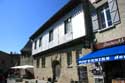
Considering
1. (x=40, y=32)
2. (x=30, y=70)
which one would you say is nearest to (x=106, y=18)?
(x=40, y=32)

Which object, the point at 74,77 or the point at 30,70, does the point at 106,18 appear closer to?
the point at 74,77

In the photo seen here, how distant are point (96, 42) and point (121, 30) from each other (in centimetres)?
264

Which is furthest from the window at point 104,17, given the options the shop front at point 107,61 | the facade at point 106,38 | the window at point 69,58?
the window at point 69,58

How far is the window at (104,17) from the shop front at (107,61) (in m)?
1.52

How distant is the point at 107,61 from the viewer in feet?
40.8

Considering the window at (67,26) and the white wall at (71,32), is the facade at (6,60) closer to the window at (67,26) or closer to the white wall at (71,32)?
the white wall at (71,32)

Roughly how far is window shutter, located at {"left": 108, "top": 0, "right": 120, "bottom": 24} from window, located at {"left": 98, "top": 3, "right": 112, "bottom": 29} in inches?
31.3

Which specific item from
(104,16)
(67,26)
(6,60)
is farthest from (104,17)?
(6,60)

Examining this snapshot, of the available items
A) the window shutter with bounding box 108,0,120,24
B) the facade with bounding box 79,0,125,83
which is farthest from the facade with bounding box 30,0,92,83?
the window shutter with bounding box 108,0,120,24

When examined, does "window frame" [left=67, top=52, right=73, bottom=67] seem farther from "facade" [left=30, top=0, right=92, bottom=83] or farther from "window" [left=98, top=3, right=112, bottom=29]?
"window" [left=98, top=3, right=112, bottom=29]

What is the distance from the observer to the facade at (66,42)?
1491cm

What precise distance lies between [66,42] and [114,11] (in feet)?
21.4

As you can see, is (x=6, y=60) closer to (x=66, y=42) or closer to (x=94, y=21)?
(x=66, y=42)

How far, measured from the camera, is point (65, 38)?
17594mm
